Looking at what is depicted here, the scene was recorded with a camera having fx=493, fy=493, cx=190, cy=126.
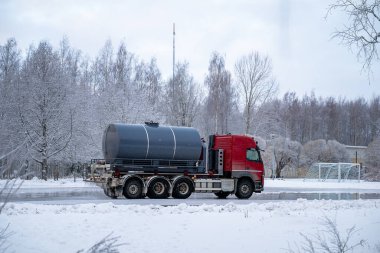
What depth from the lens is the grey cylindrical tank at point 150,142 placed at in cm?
2228

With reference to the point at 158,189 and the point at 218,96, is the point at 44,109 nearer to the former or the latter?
the point at 158,189

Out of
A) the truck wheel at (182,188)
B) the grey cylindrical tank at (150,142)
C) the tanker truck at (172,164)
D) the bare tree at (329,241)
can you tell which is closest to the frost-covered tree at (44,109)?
the tanker truck at (172,164)

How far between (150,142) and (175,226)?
33.4 ft

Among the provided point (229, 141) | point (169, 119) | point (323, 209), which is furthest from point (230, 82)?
point (323, 209)

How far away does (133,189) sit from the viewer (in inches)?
882

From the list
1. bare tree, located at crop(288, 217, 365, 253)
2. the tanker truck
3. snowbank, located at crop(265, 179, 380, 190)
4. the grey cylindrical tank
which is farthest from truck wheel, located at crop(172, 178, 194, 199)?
snowbank, located at crop(265, 179, 380, 190)

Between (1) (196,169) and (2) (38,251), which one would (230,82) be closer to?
(1) (196,169)

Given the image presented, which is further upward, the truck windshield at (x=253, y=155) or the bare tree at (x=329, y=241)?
the truck windshield at (x=253, y=155)

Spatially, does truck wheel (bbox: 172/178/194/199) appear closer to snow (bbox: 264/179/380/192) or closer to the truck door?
the truck door

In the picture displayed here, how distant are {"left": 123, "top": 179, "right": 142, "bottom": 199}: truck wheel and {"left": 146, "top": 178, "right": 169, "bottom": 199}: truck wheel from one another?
459 millimetres

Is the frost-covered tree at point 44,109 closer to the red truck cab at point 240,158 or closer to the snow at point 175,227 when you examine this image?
the red truck cab at point 240,158

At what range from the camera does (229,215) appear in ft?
48.4

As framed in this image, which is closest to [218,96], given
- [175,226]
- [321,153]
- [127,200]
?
[321,153]

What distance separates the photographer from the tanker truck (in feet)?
73.4
